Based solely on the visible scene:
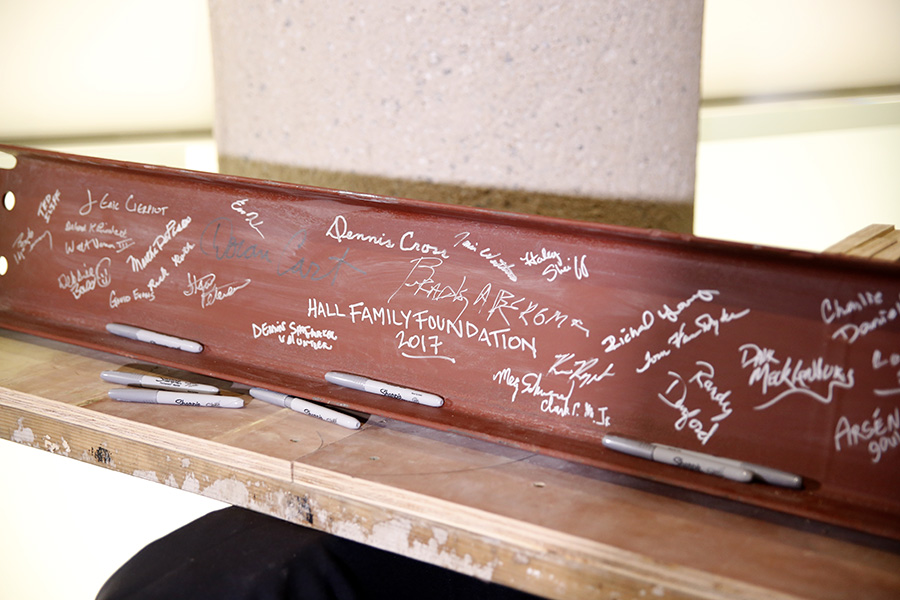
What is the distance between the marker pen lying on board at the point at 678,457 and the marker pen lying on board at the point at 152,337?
603mm

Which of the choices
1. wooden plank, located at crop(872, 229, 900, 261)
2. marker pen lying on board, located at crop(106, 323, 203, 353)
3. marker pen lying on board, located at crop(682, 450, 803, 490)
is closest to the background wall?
marker pen lying on board, located at crop(106, 323, 203, 353)

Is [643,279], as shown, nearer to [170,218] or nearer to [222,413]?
[222,413]

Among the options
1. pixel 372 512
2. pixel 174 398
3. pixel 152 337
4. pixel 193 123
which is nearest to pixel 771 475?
pixel 372 512

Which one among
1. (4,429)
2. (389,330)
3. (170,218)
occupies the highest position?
(170,218)

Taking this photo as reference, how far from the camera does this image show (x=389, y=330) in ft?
3.14

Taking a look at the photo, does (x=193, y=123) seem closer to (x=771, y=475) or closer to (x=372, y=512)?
(x=372, y=512)

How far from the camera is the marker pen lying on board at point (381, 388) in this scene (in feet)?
3.03

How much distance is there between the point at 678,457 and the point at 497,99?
52 centimetres

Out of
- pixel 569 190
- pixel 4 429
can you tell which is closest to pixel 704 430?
pixel 569 190

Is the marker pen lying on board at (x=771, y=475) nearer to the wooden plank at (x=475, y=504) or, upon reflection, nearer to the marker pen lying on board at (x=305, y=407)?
the wooden plank at (x=475, y=504)

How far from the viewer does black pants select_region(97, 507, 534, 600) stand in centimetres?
90

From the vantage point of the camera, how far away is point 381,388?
0.95m

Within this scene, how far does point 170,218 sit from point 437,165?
0.40 meters
